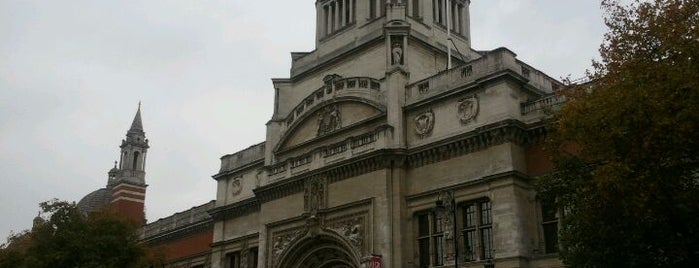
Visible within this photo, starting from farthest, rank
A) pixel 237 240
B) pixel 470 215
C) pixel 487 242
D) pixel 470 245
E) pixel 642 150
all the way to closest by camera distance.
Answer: pixel 237 240 → pixel 470 215 → pixel 470 245 → pixel 487 242 → pixel 642 150

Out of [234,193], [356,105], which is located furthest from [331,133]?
[234,193]

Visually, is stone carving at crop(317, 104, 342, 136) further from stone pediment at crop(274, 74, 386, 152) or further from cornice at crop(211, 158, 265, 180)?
cornice at crop(211, 158, 265, 180)

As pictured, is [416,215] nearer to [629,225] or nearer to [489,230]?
[489,230]

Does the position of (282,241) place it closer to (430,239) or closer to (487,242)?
(430,239)

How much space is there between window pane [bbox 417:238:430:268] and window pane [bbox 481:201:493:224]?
3.21 metres

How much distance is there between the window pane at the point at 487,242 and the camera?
32606 mm

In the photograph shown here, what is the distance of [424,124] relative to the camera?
121ft

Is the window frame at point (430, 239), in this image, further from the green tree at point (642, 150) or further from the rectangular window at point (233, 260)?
the rectangular window at point (233, 260)

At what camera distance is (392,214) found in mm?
35875

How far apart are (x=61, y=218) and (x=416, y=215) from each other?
1861cm

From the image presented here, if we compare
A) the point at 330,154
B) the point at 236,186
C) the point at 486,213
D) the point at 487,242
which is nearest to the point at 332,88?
the point at 330,154

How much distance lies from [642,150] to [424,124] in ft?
54.2

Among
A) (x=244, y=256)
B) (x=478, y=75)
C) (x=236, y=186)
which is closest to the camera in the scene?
(x=478, y=75)

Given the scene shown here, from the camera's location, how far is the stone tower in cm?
8450
